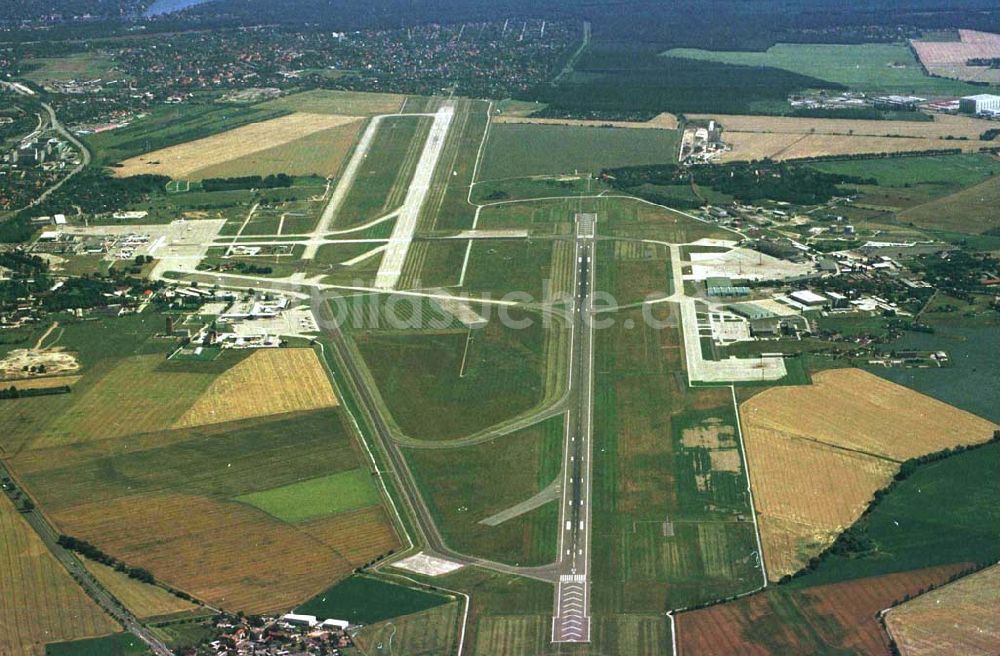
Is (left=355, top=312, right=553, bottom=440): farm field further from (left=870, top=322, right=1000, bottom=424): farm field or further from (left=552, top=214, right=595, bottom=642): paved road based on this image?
(left=870, top=322, right=1000, bottom=424): farm field

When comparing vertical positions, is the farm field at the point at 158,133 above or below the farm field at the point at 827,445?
below

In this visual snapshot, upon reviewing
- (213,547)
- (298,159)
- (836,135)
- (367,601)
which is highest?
(367,601)

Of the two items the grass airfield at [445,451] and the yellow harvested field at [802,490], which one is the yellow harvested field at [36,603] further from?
the yellow harvested field at [802,490]

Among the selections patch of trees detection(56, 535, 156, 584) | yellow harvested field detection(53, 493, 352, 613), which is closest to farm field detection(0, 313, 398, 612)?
yellow harvested field detection(53, 493, 352, 613)

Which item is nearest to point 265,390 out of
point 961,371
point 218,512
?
point 218,512

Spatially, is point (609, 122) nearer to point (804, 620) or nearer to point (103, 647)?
point (804, 620)

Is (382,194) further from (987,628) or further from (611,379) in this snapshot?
(987,628)

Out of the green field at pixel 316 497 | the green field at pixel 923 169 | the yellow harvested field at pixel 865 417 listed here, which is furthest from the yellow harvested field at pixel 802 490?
the green field at pixel 923 169
